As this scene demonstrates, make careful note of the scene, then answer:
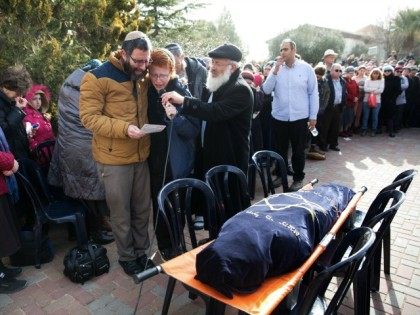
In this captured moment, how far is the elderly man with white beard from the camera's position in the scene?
309 cm

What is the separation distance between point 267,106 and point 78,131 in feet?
13.0

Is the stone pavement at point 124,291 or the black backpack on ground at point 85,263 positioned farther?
the black backpack on ground at point 85,263

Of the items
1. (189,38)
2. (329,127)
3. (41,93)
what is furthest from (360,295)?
(189,38)

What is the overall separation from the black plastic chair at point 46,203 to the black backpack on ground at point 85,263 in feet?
0.80

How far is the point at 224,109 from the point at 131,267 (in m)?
1.67

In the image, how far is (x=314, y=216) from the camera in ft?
7.20

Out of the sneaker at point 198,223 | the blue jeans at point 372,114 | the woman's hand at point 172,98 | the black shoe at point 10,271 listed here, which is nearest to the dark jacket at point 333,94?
the blue jeans at point 372,114

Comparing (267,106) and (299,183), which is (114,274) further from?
(267,106)

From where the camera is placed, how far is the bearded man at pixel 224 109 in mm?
3088

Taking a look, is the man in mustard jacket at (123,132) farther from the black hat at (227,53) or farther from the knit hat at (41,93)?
the knit hat at (41,93)

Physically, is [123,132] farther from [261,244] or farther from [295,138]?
[295,138]

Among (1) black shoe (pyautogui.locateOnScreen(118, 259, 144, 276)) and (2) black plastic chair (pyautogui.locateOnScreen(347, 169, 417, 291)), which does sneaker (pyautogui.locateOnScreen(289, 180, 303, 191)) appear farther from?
(1) black shoe (pyautogui.locateOnScreen(118, 259, 144, 276))

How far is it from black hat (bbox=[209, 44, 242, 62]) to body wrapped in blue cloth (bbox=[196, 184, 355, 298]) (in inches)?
58.9

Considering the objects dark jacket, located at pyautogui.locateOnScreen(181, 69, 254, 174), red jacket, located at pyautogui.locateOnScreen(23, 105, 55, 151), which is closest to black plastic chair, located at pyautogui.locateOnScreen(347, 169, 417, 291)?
dark jacket, located at pyautogui.locateOnScreen(181, 69, 254, 174)
